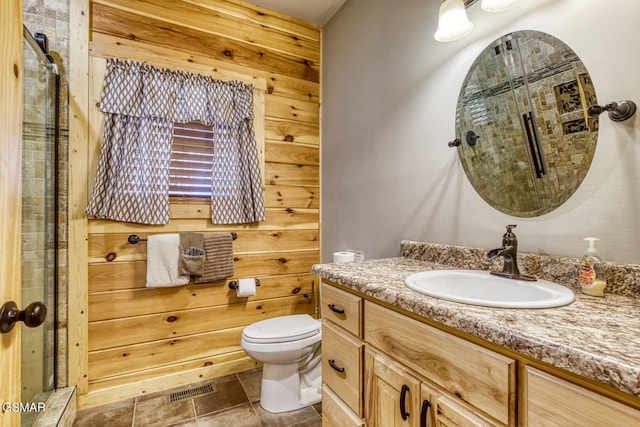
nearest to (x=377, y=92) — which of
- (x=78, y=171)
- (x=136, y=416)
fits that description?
(x=78, y=171)

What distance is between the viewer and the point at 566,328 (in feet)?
2.12

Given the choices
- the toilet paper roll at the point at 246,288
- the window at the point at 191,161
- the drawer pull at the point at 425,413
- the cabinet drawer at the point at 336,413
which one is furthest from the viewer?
the toilet paper roll at the point at 246,288

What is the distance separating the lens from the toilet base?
179 centimetres

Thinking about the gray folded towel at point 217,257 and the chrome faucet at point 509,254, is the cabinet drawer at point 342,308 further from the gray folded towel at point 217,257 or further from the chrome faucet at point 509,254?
the gray folded towel at point 217,257

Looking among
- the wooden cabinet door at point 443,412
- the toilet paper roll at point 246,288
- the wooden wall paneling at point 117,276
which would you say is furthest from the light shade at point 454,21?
the wooden wall paneling at point 117,276

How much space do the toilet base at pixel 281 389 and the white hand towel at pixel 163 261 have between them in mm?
812

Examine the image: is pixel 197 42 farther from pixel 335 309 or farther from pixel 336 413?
pixel 336 413

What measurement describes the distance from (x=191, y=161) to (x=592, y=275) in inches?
84.3

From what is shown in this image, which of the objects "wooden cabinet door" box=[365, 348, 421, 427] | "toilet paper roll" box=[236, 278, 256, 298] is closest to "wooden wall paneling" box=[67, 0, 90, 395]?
"toilet paper roll" box=[236, 278, 256, 298]

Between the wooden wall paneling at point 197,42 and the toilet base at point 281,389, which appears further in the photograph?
the wooden wall paneling at point 197,42

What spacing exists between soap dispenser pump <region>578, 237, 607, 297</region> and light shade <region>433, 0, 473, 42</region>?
928 mm

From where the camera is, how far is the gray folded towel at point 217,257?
6.77 ft

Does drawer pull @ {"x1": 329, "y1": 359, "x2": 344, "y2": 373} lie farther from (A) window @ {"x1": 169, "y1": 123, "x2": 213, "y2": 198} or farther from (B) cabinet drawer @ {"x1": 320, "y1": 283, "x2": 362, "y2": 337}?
(A) window @ {"x1": 169, "y1": 123, "x2": 213, "y2": 198}

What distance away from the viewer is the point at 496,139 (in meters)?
1.30
